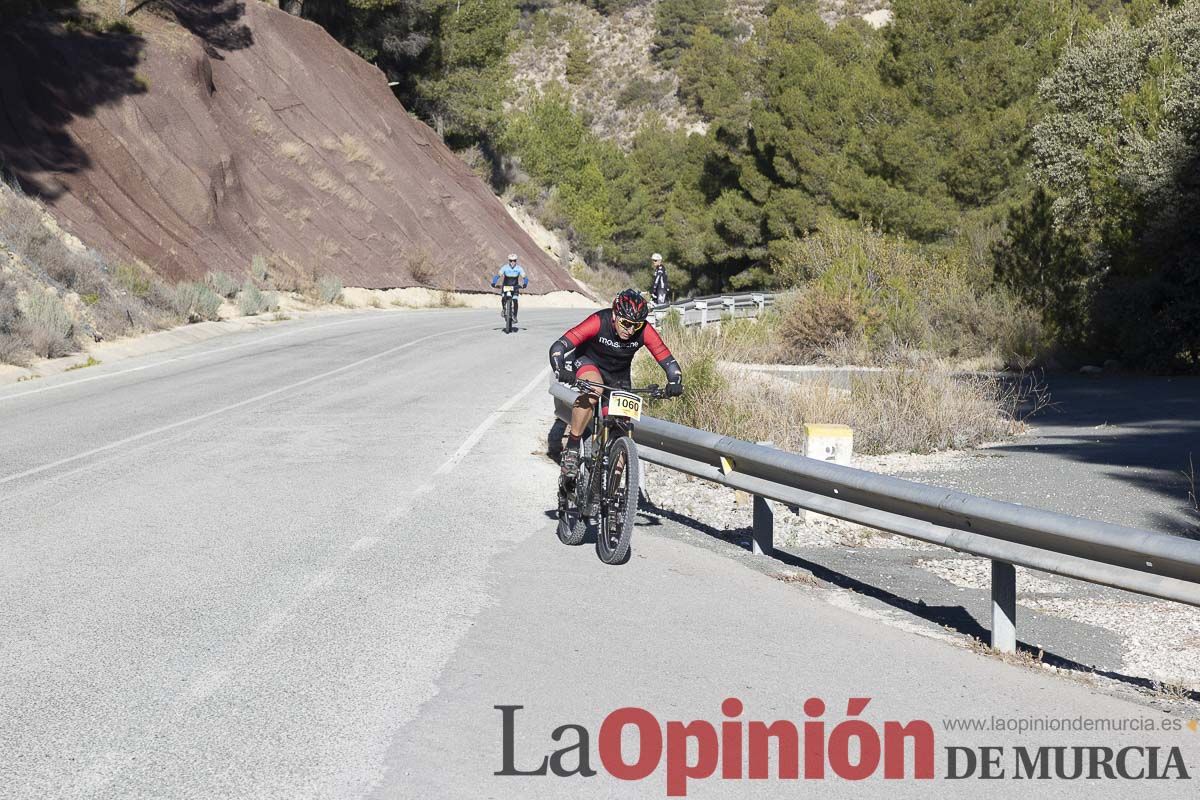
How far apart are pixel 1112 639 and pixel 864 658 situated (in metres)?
1.61

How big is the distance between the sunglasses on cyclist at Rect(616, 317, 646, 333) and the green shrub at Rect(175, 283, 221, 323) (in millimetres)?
21937

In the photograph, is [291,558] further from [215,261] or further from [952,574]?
[215,261]

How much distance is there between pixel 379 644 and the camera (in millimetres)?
6230

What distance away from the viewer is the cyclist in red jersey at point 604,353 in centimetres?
867

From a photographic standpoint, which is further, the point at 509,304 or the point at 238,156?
the point at 238,156

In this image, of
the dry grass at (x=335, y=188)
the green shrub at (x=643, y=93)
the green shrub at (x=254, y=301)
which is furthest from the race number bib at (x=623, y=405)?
the green shrub at (x=643, y=93)

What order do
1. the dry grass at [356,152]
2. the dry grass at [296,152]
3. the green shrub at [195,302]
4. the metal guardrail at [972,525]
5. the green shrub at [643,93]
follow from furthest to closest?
the green shrub at [643,93] < the dry grass at [356,152] < the dry grass at [296,152] < the green shrub at [195,302] < the metal guardrail at [972,525]

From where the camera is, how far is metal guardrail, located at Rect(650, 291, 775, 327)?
29.0 meters

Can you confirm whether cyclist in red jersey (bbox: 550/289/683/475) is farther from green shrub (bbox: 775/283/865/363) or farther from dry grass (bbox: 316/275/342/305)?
dry grass (bbox: 316/275/342/305)

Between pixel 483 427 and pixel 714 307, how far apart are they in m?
23.5

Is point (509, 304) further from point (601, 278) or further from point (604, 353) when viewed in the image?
point (601, 278)

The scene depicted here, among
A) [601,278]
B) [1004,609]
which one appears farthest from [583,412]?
[601,278]

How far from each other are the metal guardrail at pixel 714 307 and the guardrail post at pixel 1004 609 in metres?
19.8

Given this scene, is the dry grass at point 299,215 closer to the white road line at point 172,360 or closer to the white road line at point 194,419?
the white road line at point 172,360
